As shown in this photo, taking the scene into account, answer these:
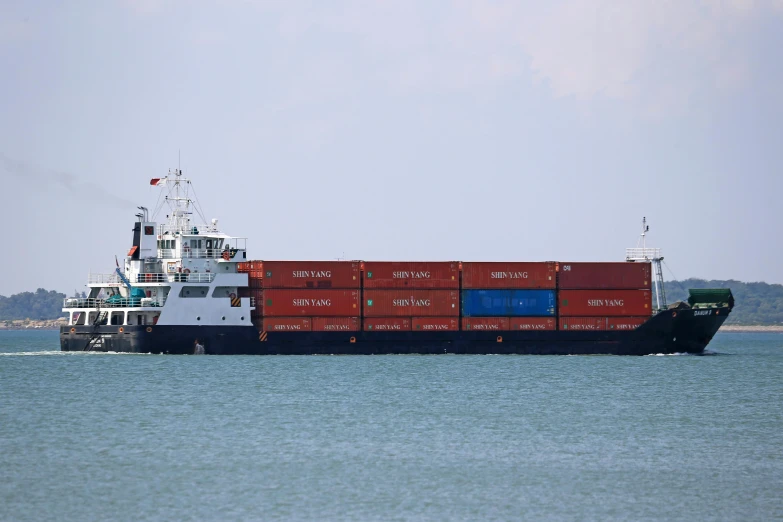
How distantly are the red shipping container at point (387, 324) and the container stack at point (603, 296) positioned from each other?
906 centimetres

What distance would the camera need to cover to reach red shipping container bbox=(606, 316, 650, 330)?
206 ft

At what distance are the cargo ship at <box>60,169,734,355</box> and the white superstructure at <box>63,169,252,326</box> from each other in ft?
0.21

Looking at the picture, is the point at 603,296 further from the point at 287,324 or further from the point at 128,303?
the point at 128,303

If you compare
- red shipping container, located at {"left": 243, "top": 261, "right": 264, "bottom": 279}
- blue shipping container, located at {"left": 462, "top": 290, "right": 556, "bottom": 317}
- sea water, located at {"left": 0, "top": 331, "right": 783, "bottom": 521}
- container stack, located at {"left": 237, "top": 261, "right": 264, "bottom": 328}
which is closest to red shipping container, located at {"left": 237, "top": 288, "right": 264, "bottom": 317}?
container stack, located at {"left": 237, "top": 261, "right": 264, "bottom": 328}

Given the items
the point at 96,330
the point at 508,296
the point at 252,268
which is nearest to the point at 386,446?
the point at 252,268

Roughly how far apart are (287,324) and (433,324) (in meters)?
8.35

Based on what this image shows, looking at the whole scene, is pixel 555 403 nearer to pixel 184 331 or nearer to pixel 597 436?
pixel 597 436

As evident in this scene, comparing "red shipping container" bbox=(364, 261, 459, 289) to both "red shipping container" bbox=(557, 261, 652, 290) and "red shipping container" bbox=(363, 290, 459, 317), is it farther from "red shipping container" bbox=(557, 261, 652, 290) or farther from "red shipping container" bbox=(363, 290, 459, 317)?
"red shipping container" bbox=(557, 261, 652, 290)

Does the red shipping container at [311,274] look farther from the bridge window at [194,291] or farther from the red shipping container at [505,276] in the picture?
the red shipping container at [505,276]

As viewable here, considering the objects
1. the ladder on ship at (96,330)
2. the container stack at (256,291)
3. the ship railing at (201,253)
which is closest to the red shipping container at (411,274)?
the container stack at (256,291)

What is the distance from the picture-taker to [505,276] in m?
62.7

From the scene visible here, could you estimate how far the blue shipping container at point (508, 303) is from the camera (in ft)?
204

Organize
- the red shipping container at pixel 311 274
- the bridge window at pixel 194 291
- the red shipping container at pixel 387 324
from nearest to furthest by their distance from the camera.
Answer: the bridge window at pixel 194 291, the red shipping container at pixel 311 274, the red shipping container at pixel 387 324

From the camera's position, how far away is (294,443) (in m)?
31.3
